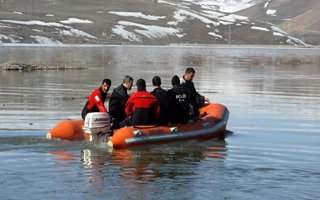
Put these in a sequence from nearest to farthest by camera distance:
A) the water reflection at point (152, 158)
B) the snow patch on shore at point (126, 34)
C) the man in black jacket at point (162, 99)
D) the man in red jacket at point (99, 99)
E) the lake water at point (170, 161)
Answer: the lake water at point (170, 161), the water reflection at point (152, 158), the man in red jacket at point (99, 99), the man in black jacket at point (162, 99), the snow patch on shore at point (126, 34)

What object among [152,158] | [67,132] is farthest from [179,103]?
[152,158]

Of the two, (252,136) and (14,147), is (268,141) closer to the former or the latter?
(252,136)

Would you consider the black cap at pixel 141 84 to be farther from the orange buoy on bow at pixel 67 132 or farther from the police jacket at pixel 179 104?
the orange buoy on bow at pixel 67 132

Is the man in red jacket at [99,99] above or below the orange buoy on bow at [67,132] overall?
above

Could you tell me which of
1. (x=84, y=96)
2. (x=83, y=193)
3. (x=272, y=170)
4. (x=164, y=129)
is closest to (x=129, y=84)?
(x=164, y=129)

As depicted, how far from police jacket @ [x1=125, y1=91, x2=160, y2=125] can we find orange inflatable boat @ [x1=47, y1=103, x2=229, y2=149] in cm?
Result: 20

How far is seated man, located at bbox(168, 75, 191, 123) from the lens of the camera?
18391 millimetres

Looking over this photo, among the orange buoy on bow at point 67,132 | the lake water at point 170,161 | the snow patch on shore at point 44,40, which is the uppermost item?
the snow patch on shore at point 44,40

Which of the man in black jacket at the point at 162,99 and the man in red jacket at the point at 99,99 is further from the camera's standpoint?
the man in black jacket at the point at 162,99

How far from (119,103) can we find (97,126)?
5.05 feet

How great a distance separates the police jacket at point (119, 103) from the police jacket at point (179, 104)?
1115mm

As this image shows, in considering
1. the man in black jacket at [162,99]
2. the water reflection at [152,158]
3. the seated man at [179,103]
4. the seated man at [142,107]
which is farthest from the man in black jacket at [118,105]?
the water reflection at [152,158]

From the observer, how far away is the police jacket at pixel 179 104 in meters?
18.4

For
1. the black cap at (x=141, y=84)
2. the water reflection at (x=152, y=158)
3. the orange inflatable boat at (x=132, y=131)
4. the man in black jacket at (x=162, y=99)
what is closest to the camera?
the water reflection at (x=152, y=158)
